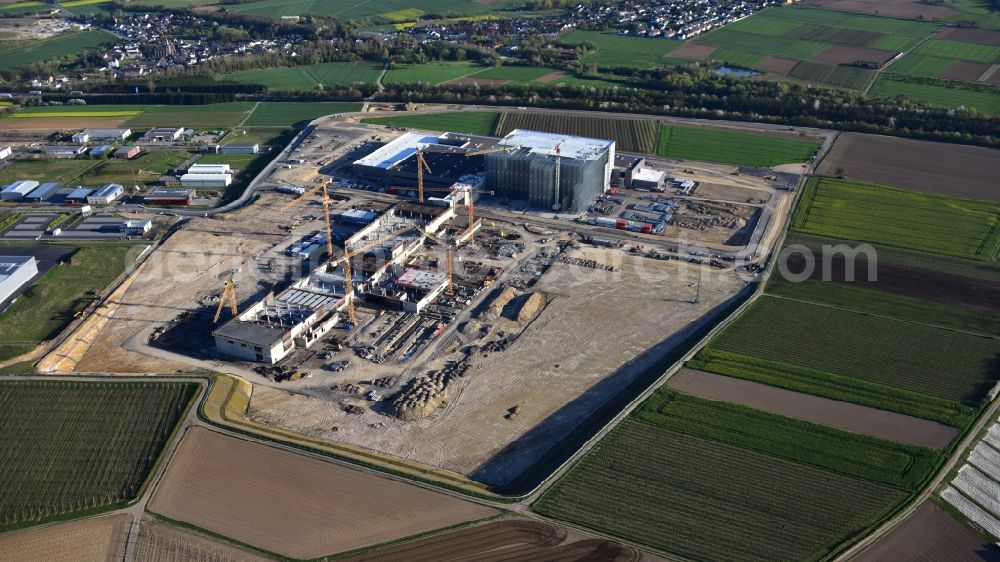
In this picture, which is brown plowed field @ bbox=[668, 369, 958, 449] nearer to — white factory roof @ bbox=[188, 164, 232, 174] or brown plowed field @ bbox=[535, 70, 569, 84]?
white factory roof @ bbox=[188, 164, 232, 174]

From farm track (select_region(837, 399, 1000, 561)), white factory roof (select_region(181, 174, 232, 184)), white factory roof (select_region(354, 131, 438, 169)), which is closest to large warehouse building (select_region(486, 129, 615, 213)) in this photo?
white factory roof (select_region(354, 131, 438, 169))

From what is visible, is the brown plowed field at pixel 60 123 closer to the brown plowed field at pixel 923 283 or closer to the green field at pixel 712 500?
the brown plowed field at pixel 923 283

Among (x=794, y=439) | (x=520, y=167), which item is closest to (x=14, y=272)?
(x=520, y=167)

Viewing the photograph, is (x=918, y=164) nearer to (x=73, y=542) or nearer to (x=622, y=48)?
(x=622, y=48)

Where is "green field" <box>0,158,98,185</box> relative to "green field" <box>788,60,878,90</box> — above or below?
below

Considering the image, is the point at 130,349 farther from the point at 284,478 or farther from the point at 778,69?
A: the point at 778,69

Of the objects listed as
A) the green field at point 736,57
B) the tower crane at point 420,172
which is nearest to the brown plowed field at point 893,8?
the green field at point 736,57

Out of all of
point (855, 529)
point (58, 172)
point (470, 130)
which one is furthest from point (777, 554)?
point (58, 172)
